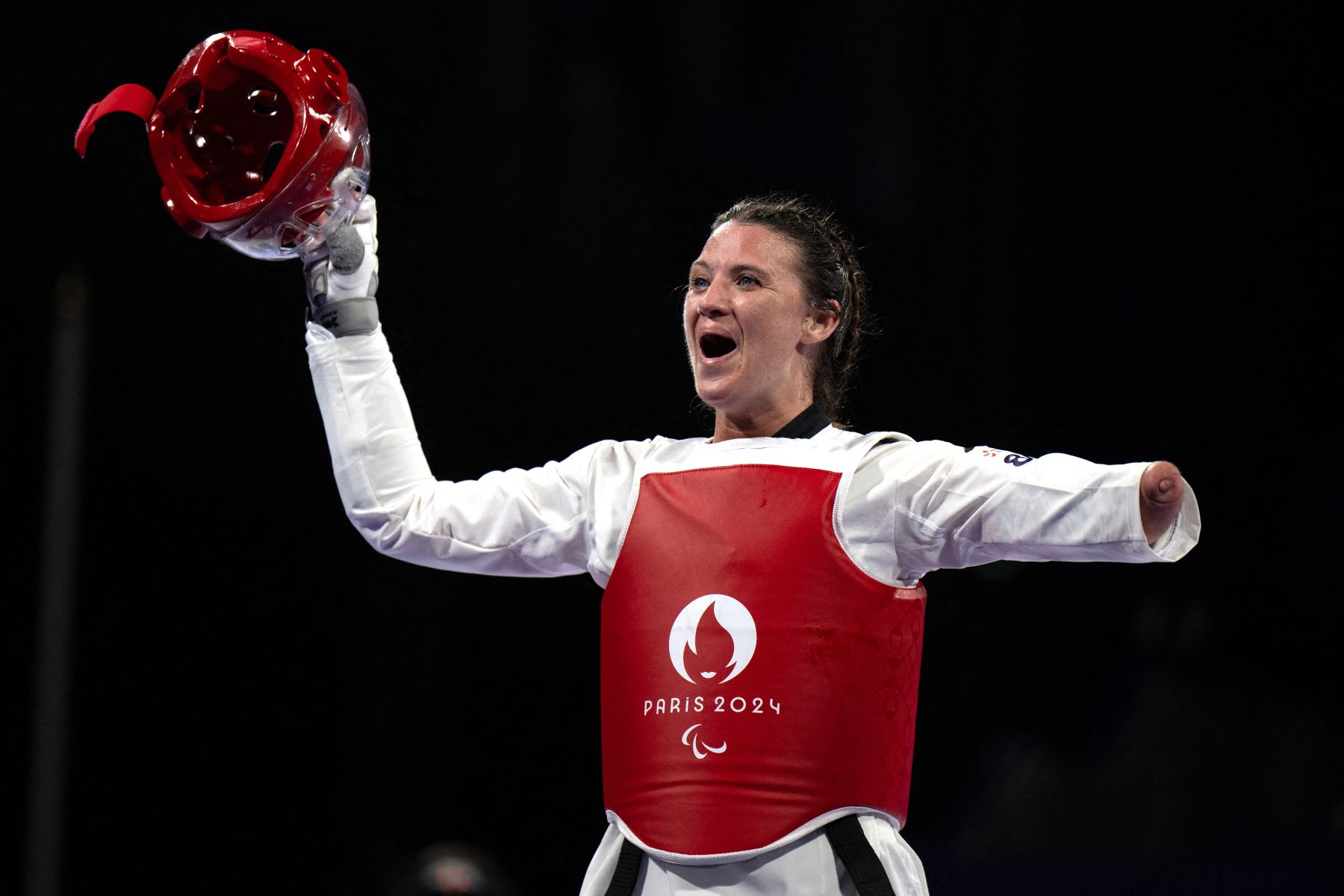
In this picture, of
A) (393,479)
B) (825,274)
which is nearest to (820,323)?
(825,274)

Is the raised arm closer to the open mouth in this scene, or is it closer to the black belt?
the open mouth

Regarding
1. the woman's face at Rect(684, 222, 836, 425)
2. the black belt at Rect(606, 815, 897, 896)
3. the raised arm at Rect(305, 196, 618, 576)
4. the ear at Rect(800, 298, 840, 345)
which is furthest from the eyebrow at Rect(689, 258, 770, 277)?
the black belt at Rect(606, 815, 897, 896)

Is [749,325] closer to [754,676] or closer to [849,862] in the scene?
[754,676]

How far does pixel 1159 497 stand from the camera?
1667 millimetres

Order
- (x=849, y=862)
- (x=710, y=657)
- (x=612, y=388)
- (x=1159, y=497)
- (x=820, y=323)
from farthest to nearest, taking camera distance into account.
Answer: (x=612, y=388) < (x=820, y=323) < (x=710, y=657) < (x=849, y=862) < (x=1159, y=497)

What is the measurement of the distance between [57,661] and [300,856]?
2.72 feet

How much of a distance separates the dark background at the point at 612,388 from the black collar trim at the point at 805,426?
5.44 feet

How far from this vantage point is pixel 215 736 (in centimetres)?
391

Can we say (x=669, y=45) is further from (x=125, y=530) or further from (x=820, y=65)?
(x=125, y=530)

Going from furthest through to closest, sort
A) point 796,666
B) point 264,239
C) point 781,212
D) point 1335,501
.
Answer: point 1335,501 < point 781,212 < point 264,239 < point 796,666

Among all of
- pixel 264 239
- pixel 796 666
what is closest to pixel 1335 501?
pixel 796 666

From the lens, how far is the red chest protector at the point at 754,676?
1.84 metres

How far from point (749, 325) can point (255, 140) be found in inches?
30.7

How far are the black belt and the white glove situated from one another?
843 mm
